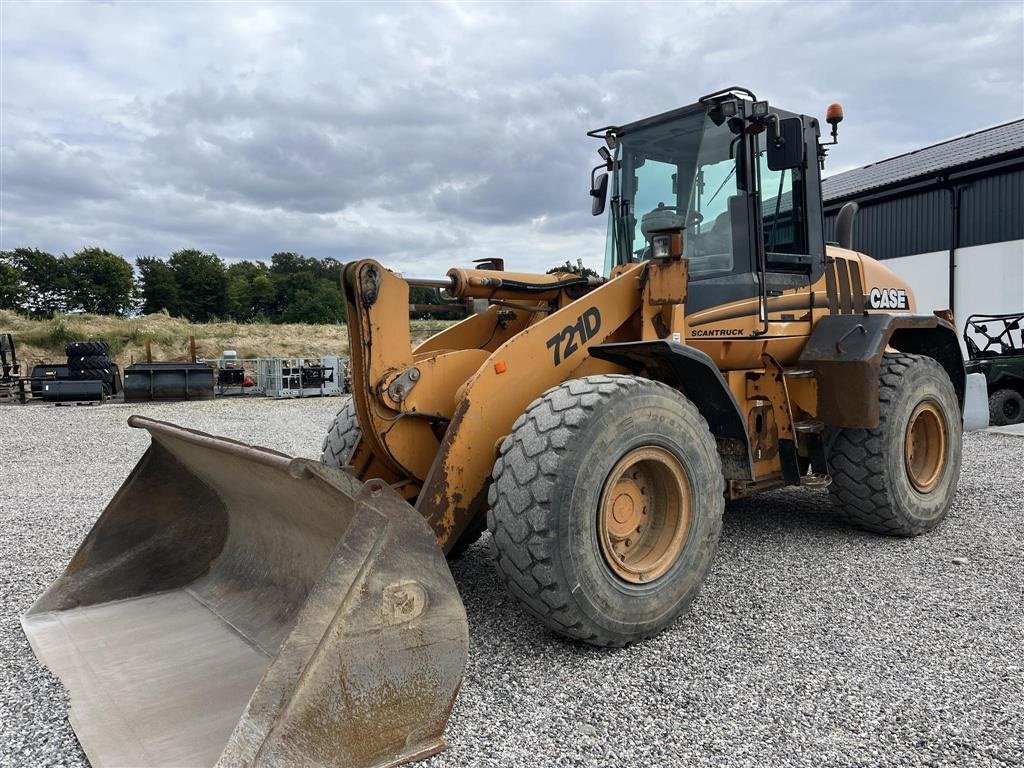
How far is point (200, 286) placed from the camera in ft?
171

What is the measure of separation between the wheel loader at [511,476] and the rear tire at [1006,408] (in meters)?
8.00

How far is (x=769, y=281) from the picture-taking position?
4.80 metres

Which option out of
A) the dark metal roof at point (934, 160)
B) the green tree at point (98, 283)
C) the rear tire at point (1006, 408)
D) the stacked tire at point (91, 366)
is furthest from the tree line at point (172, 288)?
the rear tire at point (1006, 408)

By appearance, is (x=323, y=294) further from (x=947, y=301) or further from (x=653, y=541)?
(x=653, y=541)

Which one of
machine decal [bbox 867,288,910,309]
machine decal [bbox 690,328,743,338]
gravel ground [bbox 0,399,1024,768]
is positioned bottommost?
gravel ground [bbox 0,399,1024,768]

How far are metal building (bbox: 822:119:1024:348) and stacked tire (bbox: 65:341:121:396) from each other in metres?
20.0

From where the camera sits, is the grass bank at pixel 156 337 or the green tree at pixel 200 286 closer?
the grass bank at pixel 156 337

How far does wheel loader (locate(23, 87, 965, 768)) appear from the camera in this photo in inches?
96.1

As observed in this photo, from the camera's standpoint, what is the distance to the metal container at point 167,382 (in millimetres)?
19406

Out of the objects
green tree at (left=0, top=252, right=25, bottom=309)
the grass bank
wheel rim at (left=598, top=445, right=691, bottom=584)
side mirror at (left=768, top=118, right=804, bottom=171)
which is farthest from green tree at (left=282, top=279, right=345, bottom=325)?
wheel rim at (left=598, top=445, right=691, bottom=584)

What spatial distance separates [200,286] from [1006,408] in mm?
50689

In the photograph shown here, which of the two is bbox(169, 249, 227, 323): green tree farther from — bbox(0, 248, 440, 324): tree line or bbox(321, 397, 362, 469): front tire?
bbox(321, 397, 362, 469): front tire

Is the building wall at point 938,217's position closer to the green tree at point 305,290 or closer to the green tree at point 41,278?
the green tree at point 305,290

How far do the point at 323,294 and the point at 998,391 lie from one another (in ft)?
139
